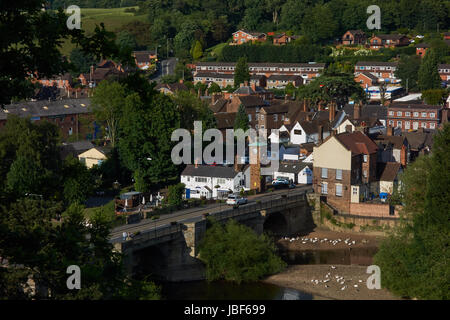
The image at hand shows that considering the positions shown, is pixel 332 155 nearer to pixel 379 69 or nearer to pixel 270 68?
pixel 379 69

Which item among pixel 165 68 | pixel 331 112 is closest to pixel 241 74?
pixel 165 68

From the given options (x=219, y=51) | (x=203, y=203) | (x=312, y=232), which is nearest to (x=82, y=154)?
(x=203, y=203)

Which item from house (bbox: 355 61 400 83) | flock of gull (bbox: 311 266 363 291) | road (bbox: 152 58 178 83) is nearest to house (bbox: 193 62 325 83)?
road (bbox: 152 58 178 83)

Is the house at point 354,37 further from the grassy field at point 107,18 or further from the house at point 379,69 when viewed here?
the grassy field at point 107,18

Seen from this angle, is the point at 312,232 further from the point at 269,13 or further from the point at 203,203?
the point at 269,13

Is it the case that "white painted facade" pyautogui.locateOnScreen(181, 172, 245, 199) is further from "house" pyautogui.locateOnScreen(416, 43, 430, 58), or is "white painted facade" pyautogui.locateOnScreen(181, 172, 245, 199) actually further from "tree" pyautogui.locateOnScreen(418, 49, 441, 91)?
"house" pyautogui.locateOnScreen(416, 43, 430, 58)

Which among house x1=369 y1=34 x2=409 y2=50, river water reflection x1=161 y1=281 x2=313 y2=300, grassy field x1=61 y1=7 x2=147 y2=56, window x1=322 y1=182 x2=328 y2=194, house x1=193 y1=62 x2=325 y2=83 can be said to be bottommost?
river water reflection x1=161 y1=281 x2=313 y2=300

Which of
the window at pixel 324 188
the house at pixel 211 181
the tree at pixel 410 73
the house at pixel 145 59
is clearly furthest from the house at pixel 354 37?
the window at pixel 324 188
